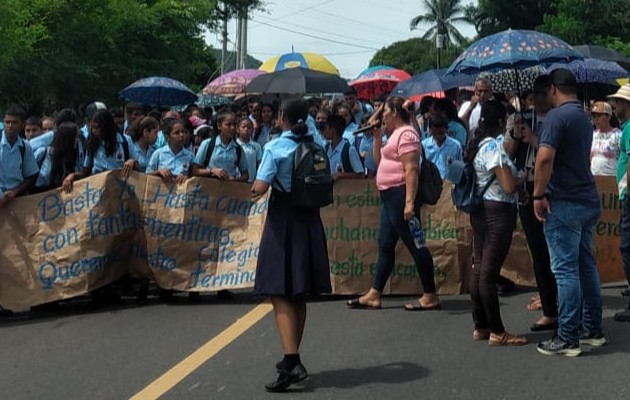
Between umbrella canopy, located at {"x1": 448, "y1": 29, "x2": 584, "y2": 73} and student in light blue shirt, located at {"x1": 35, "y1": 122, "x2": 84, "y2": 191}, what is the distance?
388 cm

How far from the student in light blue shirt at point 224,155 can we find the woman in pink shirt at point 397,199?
1.47 meters

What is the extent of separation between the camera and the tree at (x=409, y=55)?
243 feet

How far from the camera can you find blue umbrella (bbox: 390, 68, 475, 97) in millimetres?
14297

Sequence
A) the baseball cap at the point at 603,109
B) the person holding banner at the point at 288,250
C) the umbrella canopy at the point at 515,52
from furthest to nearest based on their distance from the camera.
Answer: the umbrella canopy at the point at 515,52, the baseball cap at the point at 603,109, the person holding banner at the point at 288,250

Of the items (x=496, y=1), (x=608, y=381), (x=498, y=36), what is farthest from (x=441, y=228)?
(x=496, y=1)

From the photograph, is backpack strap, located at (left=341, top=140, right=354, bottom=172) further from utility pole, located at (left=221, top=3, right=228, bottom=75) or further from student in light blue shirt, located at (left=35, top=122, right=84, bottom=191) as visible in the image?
utility pole, located at (left=221, top=3, right=228, bottom=75)

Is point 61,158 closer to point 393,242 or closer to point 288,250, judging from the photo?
point 393,242

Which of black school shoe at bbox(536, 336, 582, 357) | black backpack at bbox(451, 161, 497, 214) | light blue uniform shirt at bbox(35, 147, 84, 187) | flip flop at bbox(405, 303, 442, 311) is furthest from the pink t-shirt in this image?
light blue uniform shirt at bbox(35, 147, 84, 187)

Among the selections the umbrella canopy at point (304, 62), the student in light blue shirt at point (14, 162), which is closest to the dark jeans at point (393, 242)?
the student in light blue shirt at point (14, 162)

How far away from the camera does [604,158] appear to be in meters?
8.73

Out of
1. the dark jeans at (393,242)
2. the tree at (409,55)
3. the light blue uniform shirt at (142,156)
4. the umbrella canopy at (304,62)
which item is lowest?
the dark jeans at (393,242)

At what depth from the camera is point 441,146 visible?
9.05m

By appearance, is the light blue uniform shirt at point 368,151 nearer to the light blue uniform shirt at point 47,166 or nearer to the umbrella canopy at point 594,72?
the light blue uniform shirt at point 47,166

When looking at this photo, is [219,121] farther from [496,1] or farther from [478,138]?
[496,1]
